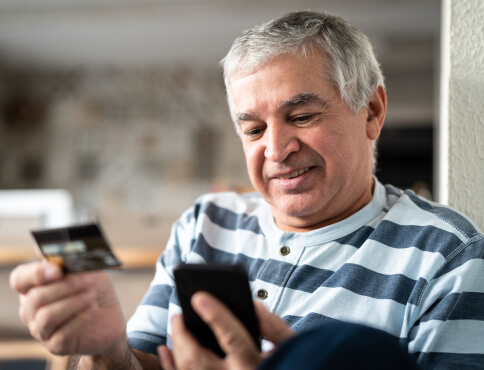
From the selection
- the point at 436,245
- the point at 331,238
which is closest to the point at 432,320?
the point at 436,245

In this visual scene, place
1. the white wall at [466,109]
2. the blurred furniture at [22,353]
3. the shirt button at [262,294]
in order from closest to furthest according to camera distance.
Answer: the shirt button at [262,294], the white wall at [466,109], the blurred furniture at [22,353]

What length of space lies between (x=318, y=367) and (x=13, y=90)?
5.70m

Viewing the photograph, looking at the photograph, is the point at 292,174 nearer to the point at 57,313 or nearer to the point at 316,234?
the point at 316,234

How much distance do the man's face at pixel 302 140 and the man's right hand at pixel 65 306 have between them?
0.42 meters

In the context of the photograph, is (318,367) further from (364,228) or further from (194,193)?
(194,193)

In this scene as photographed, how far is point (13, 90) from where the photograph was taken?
5441mm

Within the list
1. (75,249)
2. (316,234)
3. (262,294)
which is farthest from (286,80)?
(75,249)

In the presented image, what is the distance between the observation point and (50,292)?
25.6 inches

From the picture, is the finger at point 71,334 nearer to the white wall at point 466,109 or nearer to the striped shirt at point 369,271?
the striped shirt at point 369,271

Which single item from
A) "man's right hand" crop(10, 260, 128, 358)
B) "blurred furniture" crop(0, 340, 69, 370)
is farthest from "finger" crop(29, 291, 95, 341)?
"blurred furniture" crop(0, 340, 69, 370)

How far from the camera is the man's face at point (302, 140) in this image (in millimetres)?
954

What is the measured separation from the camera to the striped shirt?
78 centimetres

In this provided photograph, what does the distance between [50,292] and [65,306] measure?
0.03 metres

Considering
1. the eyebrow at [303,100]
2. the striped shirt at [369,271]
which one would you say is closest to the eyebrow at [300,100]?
the eyebrow at [303,100]
